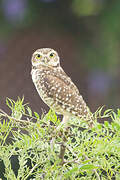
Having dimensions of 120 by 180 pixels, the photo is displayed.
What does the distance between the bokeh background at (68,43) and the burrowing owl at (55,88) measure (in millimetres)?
1360

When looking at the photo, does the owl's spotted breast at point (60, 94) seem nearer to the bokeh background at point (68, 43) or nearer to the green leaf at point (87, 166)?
the green leaf at point (87, 166)

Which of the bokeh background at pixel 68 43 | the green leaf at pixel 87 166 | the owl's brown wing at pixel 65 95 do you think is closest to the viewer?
the green leaf at pixel 87 166

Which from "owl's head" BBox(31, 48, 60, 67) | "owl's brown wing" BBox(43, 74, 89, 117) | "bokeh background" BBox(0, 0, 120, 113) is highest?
"bokeh background" BBox(0, 0, 120, 113)

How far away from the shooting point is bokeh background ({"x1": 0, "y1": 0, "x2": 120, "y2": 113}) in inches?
121

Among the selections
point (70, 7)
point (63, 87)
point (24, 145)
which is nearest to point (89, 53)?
point (70, 7)

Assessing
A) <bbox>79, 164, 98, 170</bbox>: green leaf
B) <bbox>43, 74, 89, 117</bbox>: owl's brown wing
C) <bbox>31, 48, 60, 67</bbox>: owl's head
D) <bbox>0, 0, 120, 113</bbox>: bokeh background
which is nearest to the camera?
<bbox>79, 164, 98, 170</bbox>: green leaf

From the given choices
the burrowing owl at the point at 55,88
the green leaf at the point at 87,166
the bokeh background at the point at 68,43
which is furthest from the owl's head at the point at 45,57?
the bokeh background at the point at 68,43

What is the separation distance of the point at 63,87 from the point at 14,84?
83.4 inches

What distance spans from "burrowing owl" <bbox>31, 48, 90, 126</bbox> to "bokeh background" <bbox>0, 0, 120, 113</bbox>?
53.6 inches

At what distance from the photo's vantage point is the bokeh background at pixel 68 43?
3.08 m

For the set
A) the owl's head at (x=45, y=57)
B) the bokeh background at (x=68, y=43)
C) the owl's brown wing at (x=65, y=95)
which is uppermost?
the bokeh background at (x=68, y=43)

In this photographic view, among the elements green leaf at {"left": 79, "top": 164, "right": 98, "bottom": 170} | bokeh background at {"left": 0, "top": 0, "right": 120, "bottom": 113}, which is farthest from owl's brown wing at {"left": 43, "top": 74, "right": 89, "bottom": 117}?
bokeh background at {"left": 0, "top": 0, "right": 120, "bottom": 113}

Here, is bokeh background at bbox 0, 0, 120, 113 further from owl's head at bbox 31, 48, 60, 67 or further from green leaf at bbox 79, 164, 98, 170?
green leaf at bbox 79, 164, 98, 170

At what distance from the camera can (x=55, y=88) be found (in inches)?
55.9
